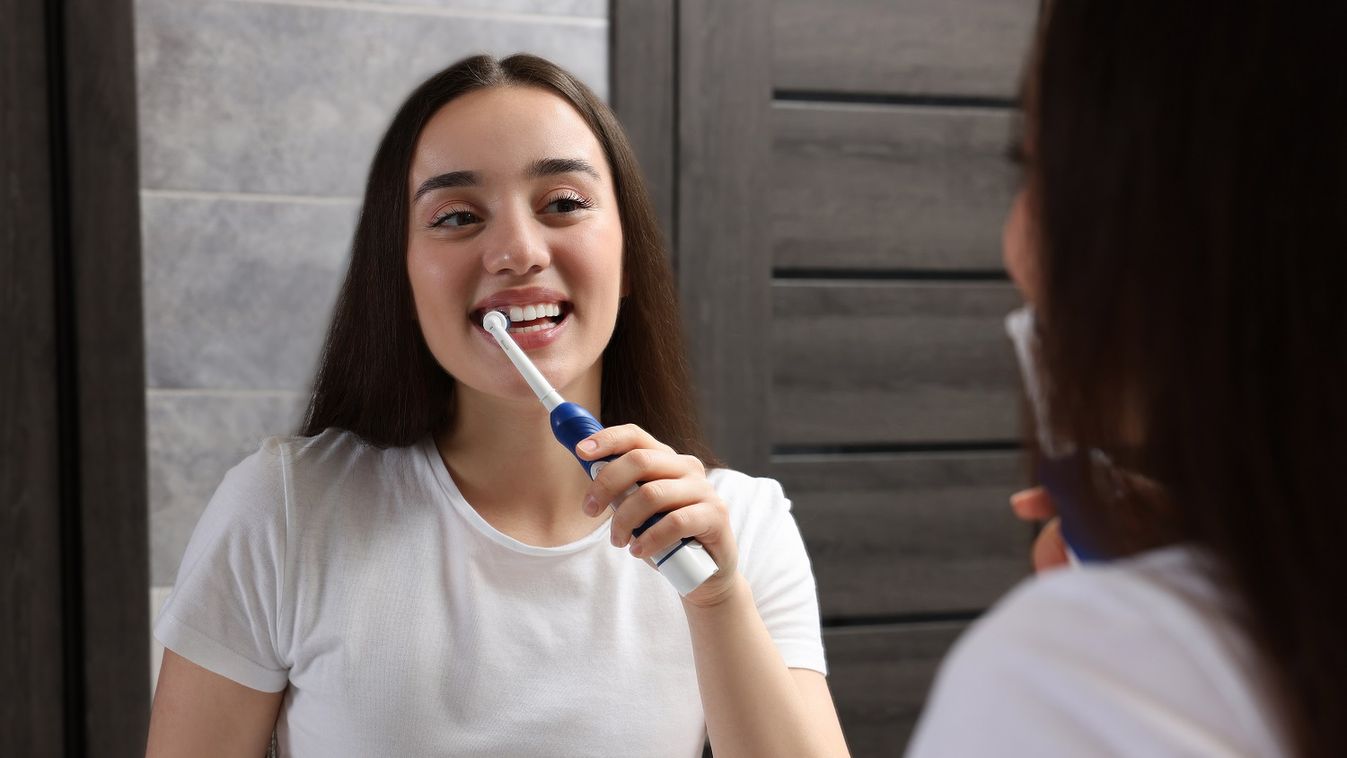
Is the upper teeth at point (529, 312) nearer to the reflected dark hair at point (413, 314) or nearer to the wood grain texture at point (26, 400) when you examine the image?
the reflected dark hair at point (413, 314)

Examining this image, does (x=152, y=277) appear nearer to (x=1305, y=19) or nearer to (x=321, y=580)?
(x=321, y=580)

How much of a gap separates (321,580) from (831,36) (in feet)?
2.85

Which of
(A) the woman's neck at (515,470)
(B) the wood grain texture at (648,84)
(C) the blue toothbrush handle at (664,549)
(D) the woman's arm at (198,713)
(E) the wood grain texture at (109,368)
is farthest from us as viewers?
(B) the wood grain texture at (648,84)

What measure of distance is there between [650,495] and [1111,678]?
42 cm

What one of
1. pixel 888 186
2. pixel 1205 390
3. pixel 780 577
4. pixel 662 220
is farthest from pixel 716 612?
pixel 888 186

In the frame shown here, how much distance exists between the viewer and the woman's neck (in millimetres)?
911

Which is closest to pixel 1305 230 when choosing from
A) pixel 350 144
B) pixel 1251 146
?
pixel 1251 146

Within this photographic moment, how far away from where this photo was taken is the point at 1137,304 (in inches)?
12.7

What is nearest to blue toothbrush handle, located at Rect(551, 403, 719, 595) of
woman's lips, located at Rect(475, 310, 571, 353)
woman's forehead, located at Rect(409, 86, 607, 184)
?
woman's lips, located at Rect(475, 310, 571, 353)

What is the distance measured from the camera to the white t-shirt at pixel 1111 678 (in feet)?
0.92

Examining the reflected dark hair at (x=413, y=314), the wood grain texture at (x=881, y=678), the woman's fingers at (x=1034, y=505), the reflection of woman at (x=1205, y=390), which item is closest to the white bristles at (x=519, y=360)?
the reflected dark hair at (x=413, y=314)

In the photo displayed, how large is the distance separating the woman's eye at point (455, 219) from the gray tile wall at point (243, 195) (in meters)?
0.42

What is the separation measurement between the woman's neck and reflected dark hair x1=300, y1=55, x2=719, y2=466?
0.12 ft

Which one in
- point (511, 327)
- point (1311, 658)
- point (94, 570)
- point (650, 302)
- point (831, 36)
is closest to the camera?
point (1311, 658)
